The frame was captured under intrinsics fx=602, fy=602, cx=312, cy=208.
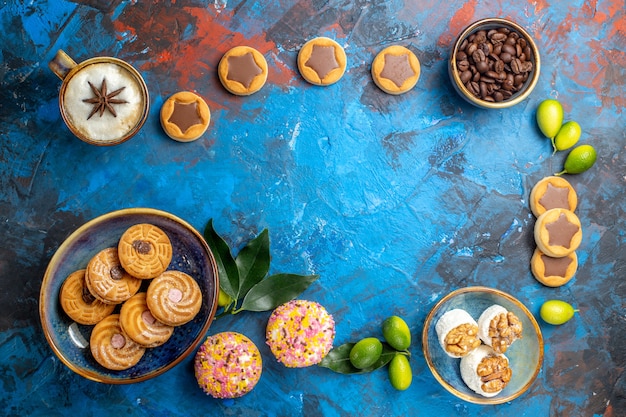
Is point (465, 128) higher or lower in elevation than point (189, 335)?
higher

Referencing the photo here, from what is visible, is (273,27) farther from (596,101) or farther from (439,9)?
(596,101)

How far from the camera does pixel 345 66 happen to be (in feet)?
8.54

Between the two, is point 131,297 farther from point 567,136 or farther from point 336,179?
point 567,136

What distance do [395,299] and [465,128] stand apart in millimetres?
816

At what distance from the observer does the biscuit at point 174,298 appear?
216 cm

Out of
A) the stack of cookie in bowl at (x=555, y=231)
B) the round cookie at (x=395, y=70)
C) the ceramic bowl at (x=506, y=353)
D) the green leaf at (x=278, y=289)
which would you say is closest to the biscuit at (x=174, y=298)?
the green leaf at (x=278, y=289)

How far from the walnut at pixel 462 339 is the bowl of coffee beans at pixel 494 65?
922 mm

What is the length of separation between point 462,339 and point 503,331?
6.7 inches

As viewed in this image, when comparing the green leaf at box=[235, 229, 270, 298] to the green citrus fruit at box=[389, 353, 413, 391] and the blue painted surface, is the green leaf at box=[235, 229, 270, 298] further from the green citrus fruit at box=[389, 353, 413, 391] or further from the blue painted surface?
the green citrus fruit at box=[389, 353, 413, 391]

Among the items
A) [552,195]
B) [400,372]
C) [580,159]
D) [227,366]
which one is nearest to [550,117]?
[580,159]

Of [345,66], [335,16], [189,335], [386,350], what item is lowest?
[386,350]

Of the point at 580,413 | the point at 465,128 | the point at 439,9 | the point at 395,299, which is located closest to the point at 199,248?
the point at 395,299

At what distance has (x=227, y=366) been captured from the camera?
233 cm

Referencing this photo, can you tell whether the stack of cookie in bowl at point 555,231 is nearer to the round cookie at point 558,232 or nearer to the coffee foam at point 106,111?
the round cookie at point 558,232
